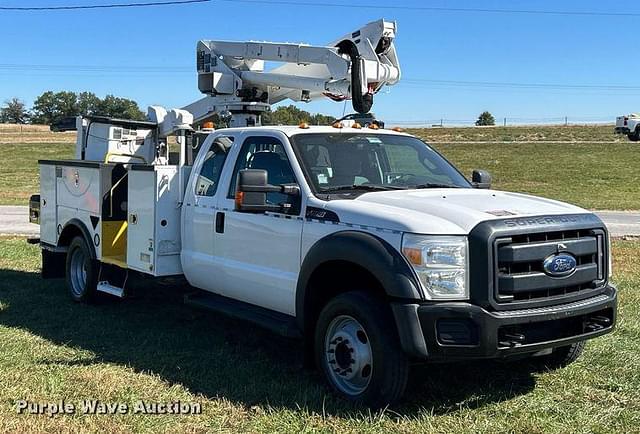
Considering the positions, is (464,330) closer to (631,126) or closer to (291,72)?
(291,72)

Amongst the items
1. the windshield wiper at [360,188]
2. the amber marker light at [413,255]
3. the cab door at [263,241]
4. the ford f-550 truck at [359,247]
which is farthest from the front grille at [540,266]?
the cab door at [263,241]

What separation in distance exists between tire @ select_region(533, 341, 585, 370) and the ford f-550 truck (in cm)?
2

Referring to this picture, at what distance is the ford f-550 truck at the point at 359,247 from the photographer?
4551mm

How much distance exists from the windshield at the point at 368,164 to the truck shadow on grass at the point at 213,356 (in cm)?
151

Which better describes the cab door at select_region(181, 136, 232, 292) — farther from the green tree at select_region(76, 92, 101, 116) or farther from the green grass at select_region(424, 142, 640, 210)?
the green tree at select_region(76, 92, 101, 116)

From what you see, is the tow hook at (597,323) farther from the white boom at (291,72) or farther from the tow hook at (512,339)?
the white boom at (291,72)

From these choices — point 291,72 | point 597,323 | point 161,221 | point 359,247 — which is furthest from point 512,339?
point 291,72

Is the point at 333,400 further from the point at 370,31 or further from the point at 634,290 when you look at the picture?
the point at 634,290

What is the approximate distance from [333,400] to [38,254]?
8418 millimetres

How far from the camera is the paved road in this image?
1514cm

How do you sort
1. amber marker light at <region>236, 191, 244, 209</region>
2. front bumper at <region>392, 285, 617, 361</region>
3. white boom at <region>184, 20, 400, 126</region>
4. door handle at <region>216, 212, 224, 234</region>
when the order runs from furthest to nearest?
white boom at <region>184, 20, 400, 126</region> < door handle at <region>216, 212, 224, 234</region> < amber marker light at <region>236, 191, 244, 209</region> < front bumper at <region>392, 285, 617, 361</region>

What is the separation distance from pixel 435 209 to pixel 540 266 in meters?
0.76

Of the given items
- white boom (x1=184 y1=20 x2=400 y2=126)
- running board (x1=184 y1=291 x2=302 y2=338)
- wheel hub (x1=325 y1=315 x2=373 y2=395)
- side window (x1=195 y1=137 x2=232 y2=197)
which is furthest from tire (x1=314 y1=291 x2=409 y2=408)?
white boom (x1=184 y1=20 x2=400 y2=126)

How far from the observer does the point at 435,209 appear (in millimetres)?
4867
